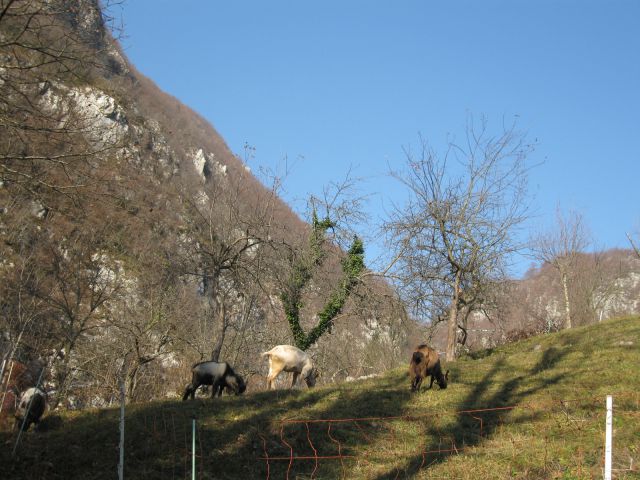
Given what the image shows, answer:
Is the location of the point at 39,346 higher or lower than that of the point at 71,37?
lower

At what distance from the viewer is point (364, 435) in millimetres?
12125

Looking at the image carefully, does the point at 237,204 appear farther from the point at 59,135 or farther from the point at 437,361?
the point at 59,135

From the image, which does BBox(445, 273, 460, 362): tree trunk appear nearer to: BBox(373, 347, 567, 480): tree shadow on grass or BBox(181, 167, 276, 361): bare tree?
BBox(373, 347, 567, 480): tree shadow on grass

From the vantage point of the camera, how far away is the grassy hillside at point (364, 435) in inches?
401

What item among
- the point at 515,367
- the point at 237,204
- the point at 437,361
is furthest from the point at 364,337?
the point at 437,361

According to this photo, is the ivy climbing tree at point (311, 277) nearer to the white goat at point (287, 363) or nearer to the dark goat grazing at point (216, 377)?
the white goat at point (287, 363)

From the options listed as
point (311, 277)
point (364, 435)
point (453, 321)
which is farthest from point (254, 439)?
point (311, 277)

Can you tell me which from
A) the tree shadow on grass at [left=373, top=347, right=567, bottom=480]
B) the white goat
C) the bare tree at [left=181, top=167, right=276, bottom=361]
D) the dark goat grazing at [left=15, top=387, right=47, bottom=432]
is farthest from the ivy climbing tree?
the dark goat grazing at [left=15, top=387, right=47, bottom=432]

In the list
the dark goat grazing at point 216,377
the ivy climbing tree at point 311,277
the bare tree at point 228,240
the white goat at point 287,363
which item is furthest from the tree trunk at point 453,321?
the dark goat grazing at point 216,377

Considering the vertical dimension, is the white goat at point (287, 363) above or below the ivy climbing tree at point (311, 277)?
below

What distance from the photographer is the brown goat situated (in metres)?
15.7

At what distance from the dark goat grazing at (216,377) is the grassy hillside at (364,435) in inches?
67.5

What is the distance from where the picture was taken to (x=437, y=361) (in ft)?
52.4

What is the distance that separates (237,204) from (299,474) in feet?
50.9
